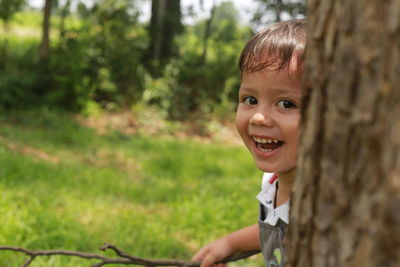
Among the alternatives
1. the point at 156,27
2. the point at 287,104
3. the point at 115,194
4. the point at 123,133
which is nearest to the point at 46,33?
the point at 123,133

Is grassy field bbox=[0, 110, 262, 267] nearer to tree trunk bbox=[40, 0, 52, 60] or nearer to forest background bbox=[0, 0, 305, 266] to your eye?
forest background bbox=[0, 0, 305, 266]

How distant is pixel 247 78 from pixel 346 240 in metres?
0.78

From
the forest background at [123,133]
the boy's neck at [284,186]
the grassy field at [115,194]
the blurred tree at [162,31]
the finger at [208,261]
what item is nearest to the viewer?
the boy's neck at [284,186]

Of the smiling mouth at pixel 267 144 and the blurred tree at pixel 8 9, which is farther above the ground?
the blurred tree at pixel 8 9

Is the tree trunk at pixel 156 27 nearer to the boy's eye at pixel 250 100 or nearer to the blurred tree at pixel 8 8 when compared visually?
the blurred tree at pixel 8 8

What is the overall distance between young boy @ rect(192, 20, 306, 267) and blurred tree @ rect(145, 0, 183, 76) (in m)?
7.66

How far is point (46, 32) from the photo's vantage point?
24.5 feet

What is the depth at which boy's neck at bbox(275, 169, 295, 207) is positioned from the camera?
54.2 inches

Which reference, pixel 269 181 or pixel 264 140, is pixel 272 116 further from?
pixel 269 181

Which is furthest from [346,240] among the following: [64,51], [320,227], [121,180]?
[64,51]

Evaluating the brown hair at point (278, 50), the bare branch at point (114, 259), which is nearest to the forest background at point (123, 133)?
the bare branch at point (114, 259)

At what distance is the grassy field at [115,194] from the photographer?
2.80m

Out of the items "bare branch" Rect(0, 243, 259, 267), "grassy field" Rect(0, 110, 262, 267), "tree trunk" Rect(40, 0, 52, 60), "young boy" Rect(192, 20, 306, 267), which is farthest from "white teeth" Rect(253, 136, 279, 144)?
"tree trunk" Rect(40, 0, 52, 60)

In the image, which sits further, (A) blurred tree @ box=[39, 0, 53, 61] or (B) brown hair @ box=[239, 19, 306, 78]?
(A) blurred tree @ box=[39, 0, 53, 61]
